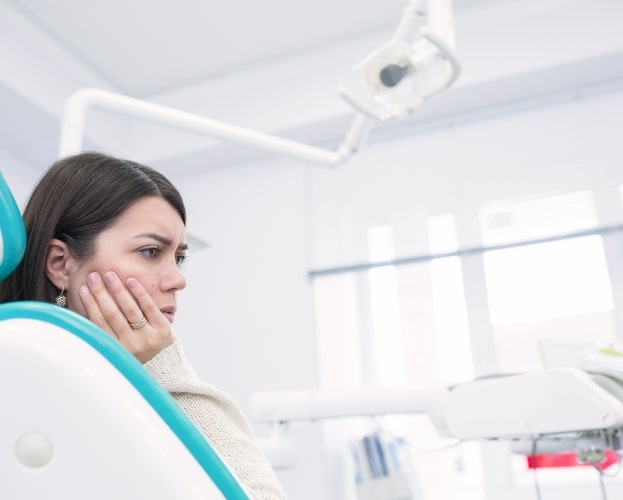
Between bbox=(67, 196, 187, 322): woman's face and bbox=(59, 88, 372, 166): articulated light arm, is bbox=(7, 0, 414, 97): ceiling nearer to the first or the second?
bbox=(59, 88, 372, 166): articulated light arm

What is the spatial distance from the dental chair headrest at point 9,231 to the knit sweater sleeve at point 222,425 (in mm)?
318

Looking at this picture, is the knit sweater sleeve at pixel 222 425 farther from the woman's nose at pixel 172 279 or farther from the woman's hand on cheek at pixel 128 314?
the woman's nose at pixel 172 279

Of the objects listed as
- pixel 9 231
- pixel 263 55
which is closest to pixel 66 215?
pixel 9 231

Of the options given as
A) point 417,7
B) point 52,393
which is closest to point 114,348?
point 52,393

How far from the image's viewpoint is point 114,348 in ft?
1.61

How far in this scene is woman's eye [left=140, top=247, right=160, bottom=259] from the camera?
99cm

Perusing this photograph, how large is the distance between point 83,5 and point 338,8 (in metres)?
1.05

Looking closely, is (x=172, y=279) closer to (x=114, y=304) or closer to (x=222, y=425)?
(x=114, y=304)

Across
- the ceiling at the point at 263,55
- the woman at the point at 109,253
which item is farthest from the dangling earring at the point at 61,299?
the ceiling at the point at 263,55

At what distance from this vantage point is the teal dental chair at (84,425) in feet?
1.51

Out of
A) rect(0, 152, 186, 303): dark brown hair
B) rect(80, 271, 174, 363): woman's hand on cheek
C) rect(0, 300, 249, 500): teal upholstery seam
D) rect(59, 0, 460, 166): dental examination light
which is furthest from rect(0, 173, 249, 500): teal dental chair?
rect(59, 0, 460, 166): dental examination light

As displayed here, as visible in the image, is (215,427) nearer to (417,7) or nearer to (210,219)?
(417,7)

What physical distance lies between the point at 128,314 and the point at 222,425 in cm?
20

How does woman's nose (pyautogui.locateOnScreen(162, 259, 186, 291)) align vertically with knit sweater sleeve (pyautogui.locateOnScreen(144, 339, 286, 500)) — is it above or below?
above
